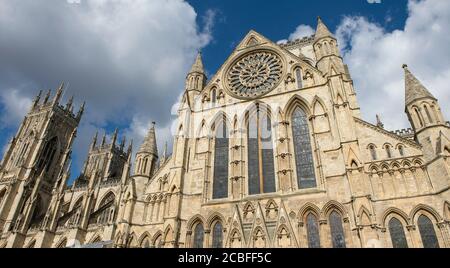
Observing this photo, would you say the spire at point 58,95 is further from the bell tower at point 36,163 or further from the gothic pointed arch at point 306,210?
the gothic pointed arch at point 306,210

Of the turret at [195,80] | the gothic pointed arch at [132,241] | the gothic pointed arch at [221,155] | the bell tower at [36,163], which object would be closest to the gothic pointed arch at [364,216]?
the gothic pointed arch at [221,155]

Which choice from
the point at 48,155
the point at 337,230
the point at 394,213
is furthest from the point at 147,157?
the point at 48,155

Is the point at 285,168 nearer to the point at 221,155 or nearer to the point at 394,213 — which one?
the point at 221,155

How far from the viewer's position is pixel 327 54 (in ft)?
70.9

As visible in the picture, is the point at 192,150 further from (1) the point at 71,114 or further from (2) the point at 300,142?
(1) the point at 71,114

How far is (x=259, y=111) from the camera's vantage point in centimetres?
A: 2216

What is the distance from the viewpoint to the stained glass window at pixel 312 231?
15784 mm

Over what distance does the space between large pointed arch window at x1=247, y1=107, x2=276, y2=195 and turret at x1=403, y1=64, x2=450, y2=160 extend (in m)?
8.44

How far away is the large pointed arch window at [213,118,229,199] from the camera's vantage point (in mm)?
19688

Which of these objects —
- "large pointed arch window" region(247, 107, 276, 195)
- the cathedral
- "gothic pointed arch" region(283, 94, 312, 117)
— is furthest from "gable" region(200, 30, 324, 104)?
"large pointed arch window" region(247, 107, 276, 195)

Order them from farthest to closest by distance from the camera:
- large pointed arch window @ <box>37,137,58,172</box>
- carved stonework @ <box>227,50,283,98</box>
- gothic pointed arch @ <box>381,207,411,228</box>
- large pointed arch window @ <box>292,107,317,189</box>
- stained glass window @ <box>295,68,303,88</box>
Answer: large pointed arch window @ <box>37,137,58,172</box>
carved stonework @ <box>227,50,283,98</box>
stained glass window @ <box>295,68,303,88</box>
large pointed arch window @ <box>292,107,317,189</box>
gothic pointed arch @ <box>381,207,411,228</box>

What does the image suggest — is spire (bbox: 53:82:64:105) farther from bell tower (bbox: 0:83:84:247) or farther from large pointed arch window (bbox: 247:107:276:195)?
large pointed arch window (bbox: 247:107:276:195)

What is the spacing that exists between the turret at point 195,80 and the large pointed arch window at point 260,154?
5.46 m

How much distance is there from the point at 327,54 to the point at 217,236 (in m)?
14.8
